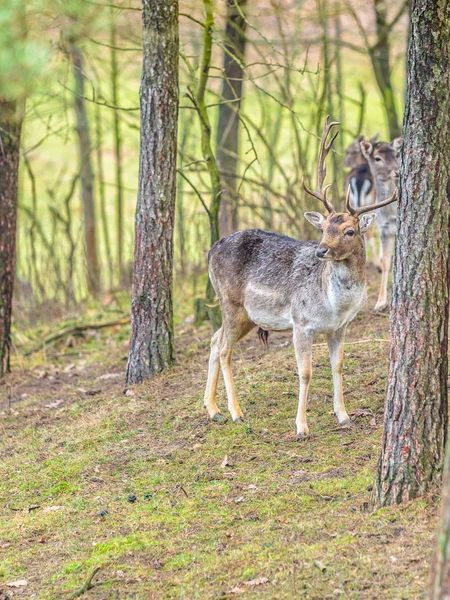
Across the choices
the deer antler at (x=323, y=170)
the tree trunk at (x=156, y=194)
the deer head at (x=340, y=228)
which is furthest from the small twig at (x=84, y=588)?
the tree trunk at (x=156, y=194)

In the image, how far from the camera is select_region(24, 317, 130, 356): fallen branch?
12.3 m

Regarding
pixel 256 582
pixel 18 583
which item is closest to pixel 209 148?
pixel 18 583

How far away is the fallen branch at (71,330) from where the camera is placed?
1233 cm

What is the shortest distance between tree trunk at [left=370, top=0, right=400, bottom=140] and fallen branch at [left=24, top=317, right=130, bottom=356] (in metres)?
5.10

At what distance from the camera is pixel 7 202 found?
10.6 metres

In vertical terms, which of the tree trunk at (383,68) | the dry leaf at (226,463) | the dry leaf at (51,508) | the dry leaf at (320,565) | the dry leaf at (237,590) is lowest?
the dry leaf at (237,590)

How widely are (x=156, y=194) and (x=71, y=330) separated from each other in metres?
4.28

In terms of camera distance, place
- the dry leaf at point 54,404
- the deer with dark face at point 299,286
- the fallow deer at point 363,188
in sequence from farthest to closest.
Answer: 1. the fallow deer at point 363,188
2. the dry leaf at point 54,404
3. the deer with dark face at point 299,286

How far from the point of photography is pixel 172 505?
241 inches

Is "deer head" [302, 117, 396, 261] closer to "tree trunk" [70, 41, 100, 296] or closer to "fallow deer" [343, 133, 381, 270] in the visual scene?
"fallow deer" [343, 133, 381, 270]

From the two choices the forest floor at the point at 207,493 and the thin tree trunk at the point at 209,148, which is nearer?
the forest floor at the point at 207,493

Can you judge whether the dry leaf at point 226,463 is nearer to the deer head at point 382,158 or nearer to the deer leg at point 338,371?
the deer leg at point 338,371

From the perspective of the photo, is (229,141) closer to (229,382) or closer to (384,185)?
(384,185)

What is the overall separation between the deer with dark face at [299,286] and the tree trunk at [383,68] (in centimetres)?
598
